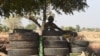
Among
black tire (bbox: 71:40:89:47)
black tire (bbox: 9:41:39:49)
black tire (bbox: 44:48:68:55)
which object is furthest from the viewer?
black tire (bbox: 71:40:89:47)

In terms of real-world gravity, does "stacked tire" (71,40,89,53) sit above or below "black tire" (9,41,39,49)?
below

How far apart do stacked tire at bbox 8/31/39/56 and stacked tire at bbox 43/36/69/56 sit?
50 centimetres

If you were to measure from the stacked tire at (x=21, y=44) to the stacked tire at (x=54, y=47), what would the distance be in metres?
0.50

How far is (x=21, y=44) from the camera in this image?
→ 1034 cm

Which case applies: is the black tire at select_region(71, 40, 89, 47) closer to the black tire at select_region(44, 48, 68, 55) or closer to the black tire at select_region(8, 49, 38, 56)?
the black tire at select_region(44, 48, 68, 55)

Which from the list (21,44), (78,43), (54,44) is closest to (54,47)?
(54,44)

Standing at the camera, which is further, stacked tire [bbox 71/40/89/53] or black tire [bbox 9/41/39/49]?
stacked tire [bbox 71/40/89/53]

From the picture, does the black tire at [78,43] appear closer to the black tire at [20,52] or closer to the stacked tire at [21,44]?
the stacked tire at [21,44]

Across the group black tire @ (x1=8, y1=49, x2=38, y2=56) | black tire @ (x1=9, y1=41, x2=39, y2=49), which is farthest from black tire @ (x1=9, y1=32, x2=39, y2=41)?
black tire @ (x1=8, y1=49, x2=38, y2=56)

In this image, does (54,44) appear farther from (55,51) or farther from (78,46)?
(78,46)

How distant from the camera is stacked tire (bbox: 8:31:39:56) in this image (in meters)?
10.3

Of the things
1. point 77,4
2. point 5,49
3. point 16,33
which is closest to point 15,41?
point 16,33

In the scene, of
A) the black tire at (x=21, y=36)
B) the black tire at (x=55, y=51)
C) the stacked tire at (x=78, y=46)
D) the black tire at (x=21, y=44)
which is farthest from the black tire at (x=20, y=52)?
the stacked tire at (x=78, y=46)

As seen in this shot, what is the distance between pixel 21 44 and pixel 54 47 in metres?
1.22
